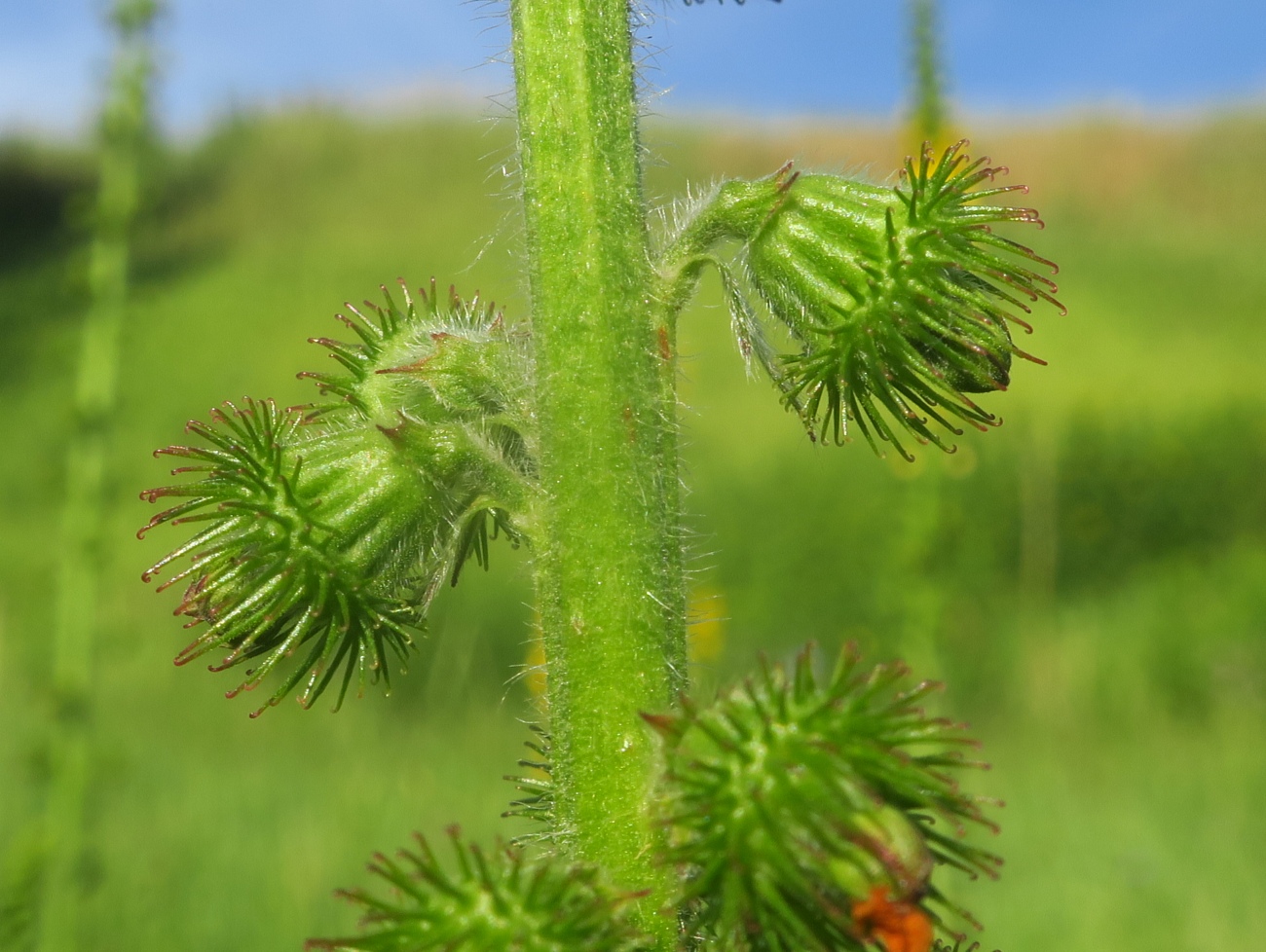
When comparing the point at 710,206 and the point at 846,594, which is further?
the point at 846,594

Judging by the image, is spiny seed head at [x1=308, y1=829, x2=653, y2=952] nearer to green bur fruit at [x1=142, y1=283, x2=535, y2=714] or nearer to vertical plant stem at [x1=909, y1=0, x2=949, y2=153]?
green bur fruit at [x1=142, y1=283, x2=535, y2=714]

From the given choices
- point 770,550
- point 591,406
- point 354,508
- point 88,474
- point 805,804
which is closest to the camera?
point 805,804

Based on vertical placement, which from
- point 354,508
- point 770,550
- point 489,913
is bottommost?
point 770,550

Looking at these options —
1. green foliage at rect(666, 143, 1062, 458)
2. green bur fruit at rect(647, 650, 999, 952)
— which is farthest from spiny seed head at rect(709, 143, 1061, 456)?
green bur fruit at rect(647, 650, 999, 952)

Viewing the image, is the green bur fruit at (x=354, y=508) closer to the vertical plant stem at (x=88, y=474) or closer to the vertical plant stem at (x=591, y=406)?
the vertical plant stem at (x=591, y=406)

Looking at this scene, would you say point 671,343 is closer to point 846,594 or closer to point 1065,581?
point 846,594

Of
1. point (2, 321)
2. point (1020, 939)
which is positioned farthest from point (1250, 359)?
point (2, 321)

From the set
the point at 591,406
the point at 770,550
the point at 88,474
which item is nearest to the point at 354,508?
the point at 591,406

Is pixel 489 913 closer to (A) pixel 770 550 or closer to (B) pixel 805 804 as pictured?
(B) pixel 805 804
